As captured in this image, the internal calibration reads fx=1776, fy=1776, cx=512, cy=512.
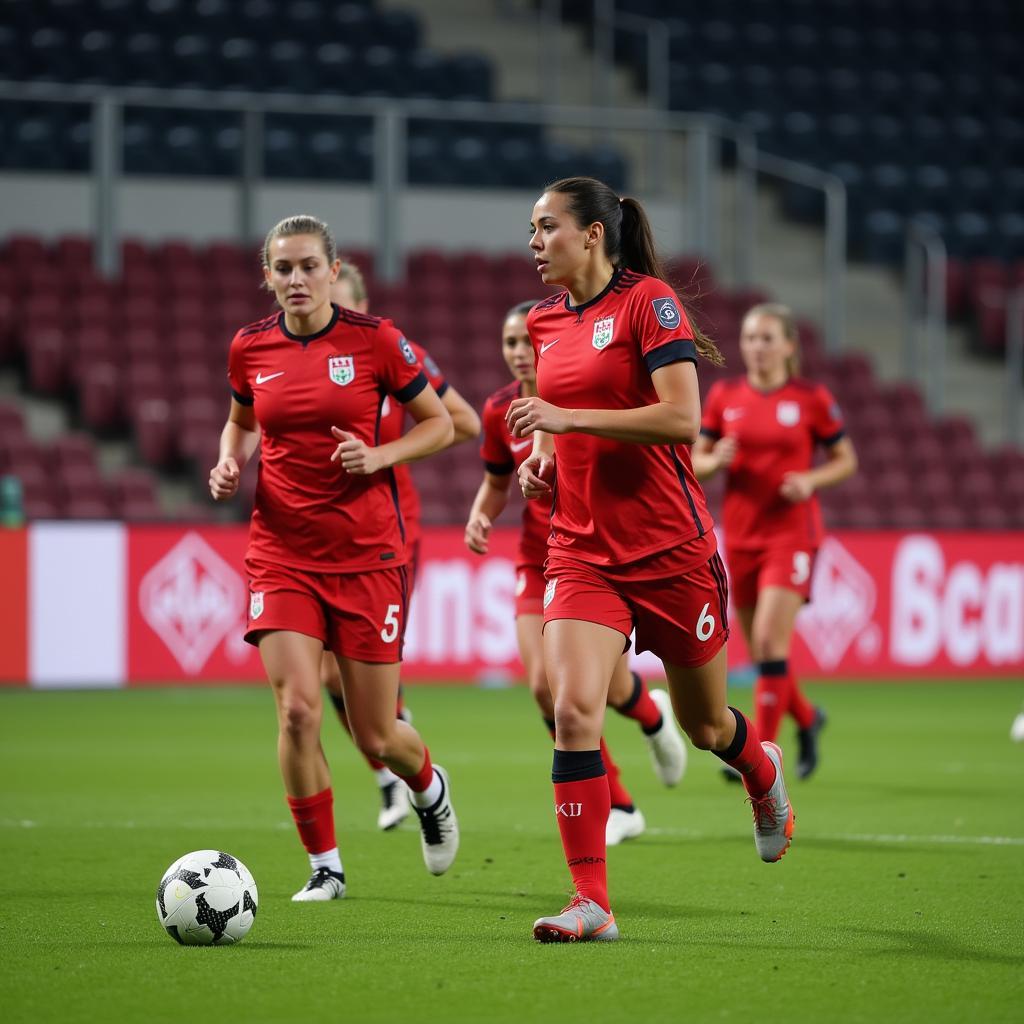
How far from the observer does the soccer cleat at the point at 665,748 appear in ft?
28.4

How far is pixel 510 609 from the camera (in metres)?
16.0

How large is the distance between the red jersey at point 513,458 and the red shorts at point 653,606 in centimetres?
203

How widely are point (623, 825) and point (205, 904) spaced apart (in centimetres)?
282

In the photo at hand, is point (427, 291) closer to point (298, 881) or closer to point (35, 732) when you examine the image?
point (35, 732)

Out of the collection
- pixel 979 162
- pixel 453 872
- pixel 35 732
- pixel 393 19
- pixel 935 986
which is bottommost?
pixel 35 732

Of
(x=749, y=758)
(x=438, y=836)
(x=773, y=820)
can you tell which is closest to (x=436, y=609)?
(x=438, y=836)

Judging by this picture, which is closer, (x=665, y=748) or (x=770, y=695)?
(x=665, y=748)

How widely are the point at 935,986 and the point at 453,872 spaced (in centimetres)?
253

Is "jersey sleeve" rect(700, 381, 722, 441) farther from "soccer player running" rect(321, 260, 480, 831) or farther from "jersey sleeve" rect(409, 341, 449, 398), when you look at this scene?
"jersey sleeve" rect(409, 341, 449, 398)

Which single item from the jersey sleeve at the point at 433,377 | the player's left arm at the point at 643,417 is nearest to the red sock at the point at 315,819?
the player's left arm at the point at 643,417

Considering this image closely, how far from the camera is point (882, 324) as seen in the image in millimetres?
23609

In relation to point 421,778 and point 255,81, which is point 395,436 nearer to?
point 421,778

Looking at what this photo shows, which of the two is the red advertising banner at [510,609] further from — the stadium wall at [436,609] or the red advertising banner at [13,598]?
the red advertising banner at [13,598]

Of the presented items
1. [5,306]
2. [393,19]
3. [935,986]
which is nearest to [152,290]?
[5,306]
